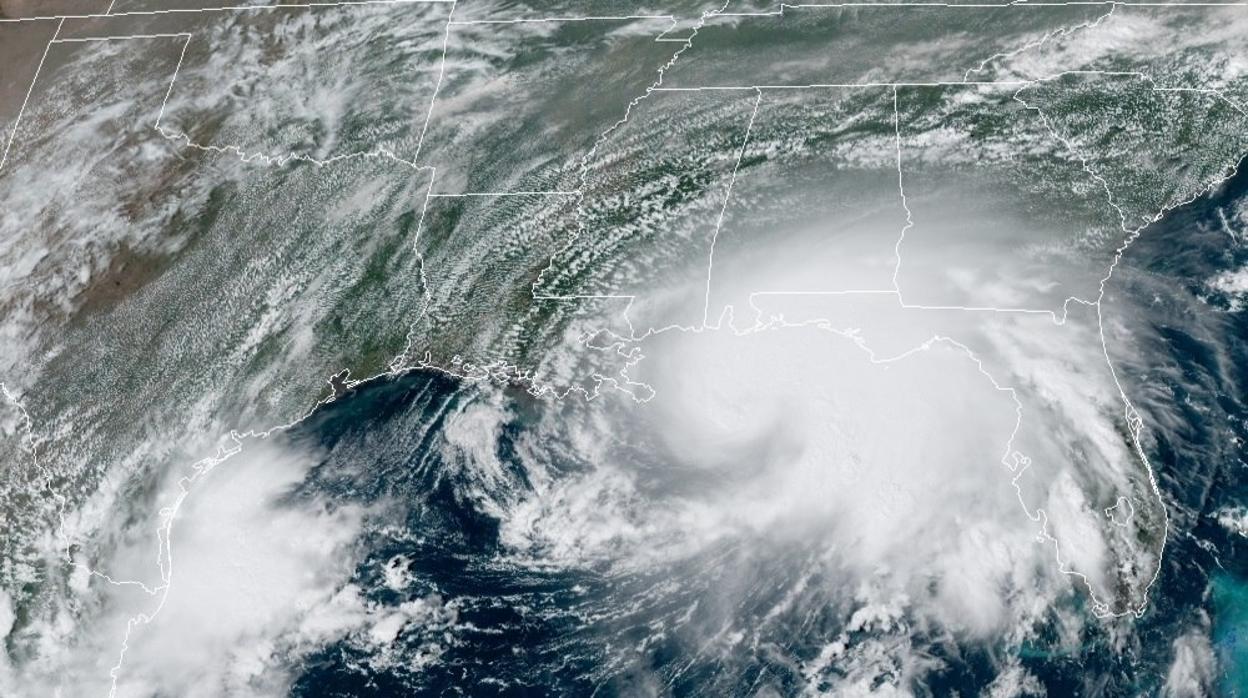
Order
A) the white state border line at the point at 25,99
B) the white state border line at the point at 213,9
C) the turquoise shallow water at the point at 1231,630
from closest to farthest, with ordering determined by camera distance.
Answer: the turquoise shallow water at the point at 1231,630, the white state border line at the point at 25,99, the white state border line at the point at 213,9

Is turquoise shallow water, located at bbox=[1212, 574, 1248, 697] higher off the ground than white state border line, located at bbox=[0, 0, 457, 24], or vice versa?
white state border line, located at bbox=[0, 0, 457, 24]

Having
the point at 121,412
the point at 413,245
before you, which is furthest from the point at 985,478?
the point at 121,412

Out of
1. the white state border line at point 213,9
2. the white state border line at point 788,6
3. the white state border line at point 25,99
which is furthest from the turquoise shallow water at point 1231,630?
the white state border line at point 25,99

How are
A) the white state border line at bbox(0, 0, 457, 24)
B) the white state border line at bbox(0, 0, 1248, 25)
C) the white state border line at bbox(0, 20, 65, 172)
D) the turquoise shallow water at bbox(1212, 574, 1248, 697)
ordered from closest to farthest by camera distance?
the turquoise shallow water at bbox(1212, 574, 1248, 697) → the white state border line at bbox(0, 0, 1248, 25) → the white state border line at bbox(0, 20, 65, 172) → the white state border line at bbox(0, 0, 457, 24)

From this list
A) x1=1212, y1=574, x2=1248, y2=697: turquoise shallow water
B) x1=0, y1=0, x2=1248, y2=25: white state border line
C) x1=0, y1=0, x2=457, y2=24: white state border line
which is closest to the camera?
x1=1212, y1=574, x2=1248, y2=697: turquoise shallow water

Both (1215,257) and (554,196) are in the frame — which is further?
(554,196)

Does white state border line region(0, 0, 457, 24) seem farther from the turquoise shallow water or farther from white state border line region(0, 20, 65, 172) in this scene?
the turquoise shallow water

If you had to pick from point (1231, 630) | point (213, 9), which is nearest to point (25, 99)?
point (213, 9)

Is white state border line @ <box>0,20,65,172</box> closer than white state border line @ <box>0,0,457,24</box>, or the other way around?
white state border line @ <box>0,20,65,172</box>

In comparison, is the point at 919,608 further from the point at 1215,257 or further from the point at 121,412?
the point at 121,412

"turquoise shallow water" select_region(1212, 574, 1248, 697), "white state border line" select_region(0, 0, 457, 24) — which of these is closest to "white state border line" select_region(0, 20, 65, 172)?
"white state border line" select_region(0, 0, 457, 24)

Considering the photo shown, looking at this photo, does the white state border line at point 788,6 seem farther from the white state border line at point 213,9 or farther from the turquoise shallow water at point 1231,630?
the turquoise shallow water at point 1231,630
